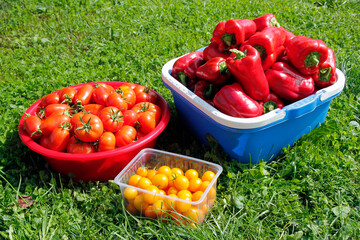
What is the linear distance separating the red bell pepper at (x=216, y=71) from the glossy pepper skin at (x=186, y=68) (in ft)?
0.61

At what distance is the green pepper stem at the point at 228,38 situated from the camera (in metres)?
2.67

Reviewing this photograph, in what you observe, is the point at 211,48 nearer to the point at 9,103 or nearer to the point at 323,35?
the point at 9,103

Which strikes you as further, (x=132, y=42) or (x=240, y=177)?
(x=132, y=42)

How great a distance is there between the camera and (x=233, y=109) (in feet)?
7.75

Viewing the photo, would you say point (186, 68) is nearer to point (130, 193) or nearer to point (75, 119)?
point (75, 119)

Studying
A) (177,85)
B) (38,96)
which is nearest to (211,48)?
(177,85)

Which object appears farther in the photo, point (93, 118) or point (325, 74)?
point (325, 74)

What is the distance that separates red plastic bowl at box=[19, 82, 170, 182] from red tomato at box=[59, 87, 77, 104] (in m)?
0.37

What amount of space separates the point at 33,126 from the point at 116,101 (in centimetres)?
62

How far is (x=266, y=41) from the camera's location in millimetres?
2484

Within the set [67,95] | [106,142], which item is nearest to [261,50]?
[106,142]

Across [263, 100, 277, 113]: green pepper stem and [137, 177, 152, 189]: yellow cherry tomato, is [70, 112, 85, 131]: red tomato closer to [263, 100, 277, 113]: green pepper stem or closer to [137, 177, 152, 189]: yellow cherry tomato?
[137, 177, 152, 189]: yellow cherry tomato

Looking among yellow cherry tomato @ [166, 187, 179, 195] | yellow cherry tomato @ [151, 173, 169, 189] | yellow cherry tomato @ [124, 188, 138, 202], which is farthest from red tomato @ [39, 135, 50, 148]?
yellow cherry tomato @ [166, 187, 179, 195]

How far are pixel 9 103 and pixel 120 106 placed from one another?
1.37m
